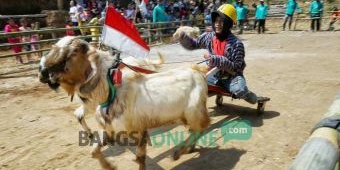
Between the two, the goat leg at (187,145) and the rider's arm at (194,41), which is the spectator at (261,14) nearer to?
the rider's arm at (194,41)

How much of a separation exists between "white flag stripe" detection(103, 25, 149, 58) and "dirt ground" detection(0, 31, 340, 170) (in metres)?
1.25

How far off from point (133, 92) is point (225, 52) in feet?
6.72

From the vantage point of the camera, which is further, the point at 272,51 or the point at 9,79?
the point at 272,51

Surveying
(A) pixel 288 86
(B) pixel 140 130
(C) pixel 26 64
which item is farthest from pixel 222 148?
(C) pixel 26 64

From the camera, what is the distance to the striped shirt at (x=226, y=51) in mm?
5469

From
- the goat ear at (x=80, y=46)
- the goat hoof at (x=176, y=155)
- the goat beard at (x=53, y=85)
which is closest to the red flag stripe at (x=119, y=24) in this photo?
the goat ear at (x=80, y=46)

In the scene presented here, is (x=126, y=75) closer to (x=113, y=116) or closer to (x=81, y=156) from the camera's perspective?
(x=113, y=116)

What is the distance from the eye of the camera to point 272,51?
14438mm

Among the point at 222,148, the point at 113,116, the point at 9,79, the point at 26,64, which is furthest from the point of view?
the point at 26,64

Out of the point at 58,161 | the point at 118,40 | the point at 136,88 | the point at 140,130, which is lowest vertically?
the point at 58,161

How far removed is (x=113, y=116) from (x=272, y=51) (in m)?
11.4

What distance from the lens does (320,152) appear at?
204cm

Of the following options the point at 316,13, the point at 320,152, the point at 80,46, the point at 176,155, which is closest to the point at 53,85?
the point at 80,46

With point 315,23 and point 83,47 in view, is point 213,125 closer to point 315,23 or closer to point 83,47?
point 83,47
